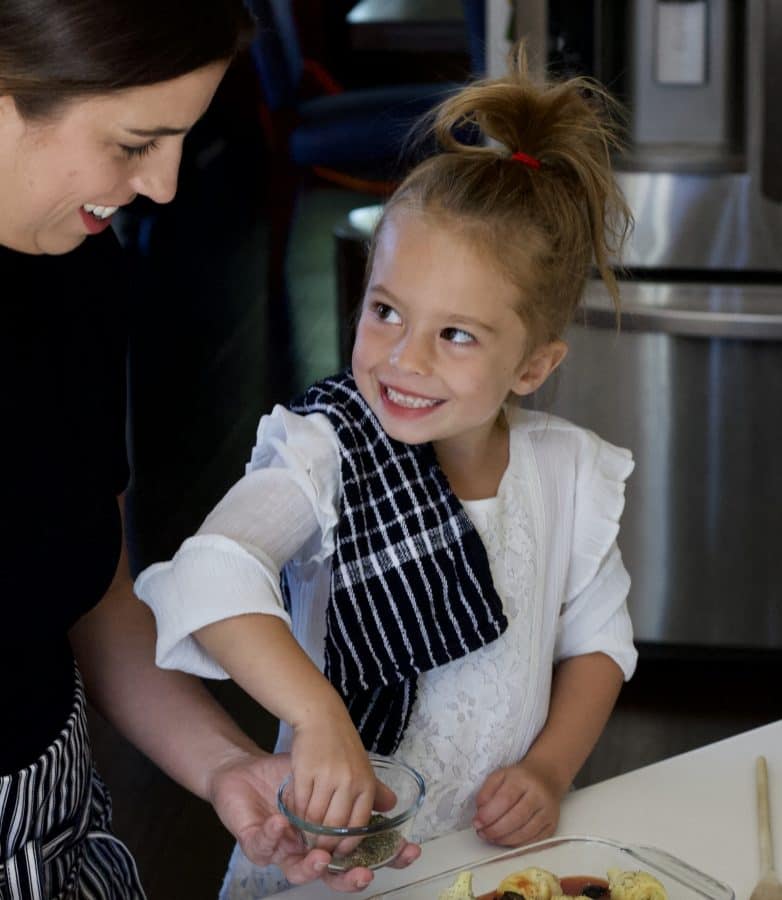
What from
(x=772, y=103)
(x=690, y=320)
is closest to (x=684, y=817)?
(x=690, y=320)

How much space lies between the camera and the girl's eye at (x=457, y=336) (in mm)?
1303

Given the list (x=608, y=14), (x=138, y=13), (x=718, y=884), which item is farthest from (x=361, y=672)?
(x=608, y=14)

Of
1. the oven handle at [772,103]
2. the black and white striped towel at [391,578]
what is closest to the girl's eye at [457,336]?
the black and white striped towel at [391,578]

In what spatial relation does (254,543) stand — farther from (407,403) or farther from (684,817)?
(684,817)

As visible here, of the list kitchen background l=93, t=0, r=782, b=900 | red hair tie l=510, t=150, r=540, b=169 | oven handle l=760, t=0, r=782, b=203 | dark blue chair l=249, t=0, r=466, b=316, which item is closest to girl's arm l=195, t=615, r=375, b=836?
red hair tie l=510, t=150, r=540, b=169

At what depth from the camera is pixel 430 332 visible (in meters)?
1.29

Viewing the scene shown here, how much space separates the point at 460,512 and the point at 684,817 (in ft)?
1.07

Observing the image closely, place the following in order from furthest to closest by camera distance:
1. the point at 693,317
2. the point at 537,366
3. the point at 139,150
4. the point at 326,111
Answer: the point at 326,111
the point at 693,317
the point at 537,366
the point at 139,150

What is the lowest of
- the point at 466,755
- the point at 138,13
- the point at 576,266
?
the point at 466,755

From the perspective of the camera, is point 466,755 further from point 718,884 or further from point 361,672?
point 718,884

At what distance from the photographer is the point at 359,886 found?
1.03 metres

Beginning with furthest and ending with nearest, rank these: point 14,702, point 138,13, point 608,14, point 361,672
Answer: point 608,14 < point 361,672 < point 14,702 < point 138,13

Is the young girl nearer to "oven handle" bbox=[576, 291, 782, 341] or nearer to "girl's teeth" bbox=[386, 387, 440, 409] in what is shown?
"girl's teeth" bbox=[386, 387, 440, 409]

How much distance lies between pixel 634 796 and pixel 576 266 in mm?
465
